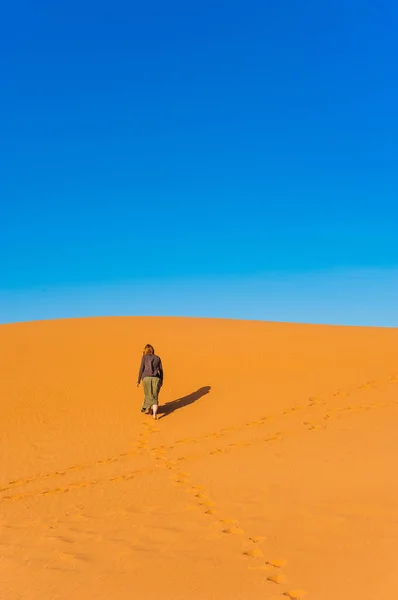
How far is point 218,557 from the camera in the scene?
467 centimetres

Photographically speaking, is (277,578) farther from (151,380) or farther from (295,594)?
(151,380)

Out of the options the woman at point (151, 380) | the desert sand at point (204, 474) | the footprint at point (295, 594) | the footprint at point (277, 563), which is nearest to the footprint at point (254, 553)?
the desert sand at point (204, 474)

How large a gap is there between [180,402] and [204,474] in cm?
580

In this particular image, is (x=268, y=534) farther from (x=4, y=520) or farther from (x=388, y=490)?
(x=4, y=520)

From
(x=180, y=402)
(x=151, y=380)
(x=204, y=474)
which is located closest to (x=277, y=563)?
(x=204, y=474)

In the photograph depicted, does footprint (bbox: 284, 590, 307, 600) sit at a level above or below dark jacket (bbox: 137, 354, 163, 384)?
below

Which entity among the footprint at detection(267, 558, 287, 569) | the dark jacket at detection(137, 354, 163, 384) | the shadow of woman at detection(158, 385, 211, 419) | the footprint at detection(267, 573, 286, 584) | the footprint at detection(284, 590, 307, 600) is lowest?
the footprint at detection(284, 590, 307, 600)

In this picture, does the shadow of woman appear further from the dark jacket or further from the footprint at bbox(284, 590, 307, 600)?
the footprint at bbox(284, 590, 307, 600)

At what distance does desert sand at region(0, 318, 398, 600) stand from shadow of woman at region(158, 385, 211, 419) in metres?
0.09

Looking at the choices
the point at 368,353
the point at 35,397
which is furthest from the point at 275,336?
the point at 35,397

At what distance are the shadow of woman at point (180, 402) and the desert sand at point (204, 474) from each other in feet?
0.31

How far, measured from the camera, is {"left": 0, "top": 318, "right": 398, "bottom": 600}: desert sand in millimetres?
4336

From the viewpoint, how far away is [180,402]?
1354 centimetres

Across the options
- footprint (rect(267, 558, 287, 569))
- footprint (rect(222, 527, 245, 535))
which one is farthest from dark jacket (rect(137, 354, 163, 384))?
footprint (rect(267, 558, 287, 569))
